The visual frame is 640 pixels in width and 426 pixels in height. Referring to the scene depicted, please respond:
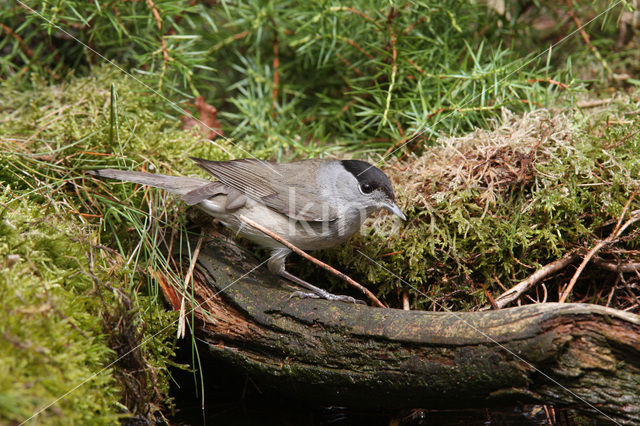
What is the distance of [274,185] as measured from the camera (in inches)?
157

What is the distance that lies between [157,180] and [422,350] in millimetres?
2088

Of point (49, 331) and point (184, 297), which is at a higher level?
point (49, 331)

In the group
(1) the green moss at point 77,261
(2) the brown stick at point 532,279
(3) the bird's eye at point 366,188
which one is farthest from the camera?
(3) the bird's eye at point 366,188

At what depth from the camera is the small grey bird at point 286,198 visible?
12.0 feet

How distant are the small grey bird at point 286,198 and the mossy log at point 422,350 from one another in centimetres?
44

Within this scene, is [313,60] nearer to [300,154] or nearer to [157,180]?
[300,154]

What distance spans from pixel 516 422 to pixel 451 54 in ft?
10.2

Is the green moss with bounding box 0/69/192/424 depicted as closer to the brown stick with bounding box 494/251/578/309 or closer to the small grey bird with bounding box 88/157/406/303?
the small grey bird with bounding box 88/157/406/303

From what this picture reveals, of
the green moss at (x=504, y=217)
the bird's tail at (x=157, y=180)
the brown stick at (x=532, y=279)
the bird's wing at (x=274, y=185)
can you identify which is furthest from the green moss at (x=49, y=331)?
the brown stick at (x=532, y=279)

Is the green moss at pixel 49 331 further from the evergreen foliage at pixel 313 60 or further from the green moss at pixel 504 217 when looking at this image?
the evergreen foliage at pixel 313 60

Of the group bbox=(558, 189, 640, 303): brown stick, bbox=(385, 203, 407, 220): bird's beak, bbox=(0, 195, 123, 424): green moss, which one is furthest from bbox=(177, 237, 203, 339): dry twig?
bbox=(558, 189, 640, 303): brown stick

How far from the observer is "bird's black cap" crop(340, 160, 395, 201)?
12.1 ft

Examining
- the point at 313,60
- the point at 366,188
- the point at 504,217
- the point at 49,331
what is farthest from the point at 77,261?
the point at 313,60

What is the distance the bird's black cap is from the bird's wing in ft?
1.04
